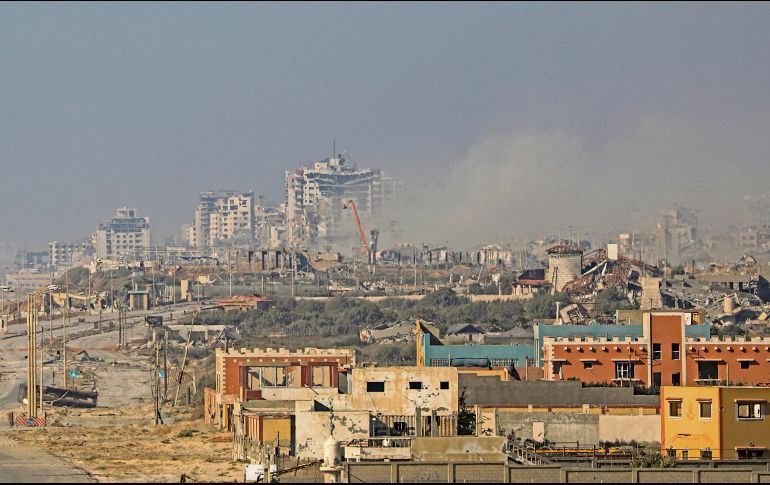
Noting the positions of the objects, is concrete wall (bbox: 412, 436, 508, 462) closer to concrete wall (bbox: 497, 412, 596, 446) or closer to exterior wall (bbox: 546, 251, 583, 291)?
concrete wall (bbox: 497, 412, 596, 446)

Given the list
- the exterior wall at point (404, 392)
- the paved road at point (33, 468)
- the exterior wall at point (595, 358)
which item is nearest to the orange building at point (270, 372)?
the exterior wall at point (595, 358)

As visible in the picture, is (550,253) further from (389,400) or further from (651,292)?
(389,400)

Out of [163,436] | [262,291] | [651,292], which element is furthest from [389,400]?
[262,291]

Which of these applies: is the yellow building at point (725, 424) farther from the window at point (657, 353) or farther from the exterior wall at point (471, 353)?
the exterior wall at point (471, 353)

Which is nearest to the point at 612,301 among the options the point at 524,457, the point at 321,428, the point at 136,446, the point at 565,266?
the point at 565,266

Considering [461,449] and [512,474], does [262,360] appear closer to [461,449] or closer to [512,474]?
[461,449]
